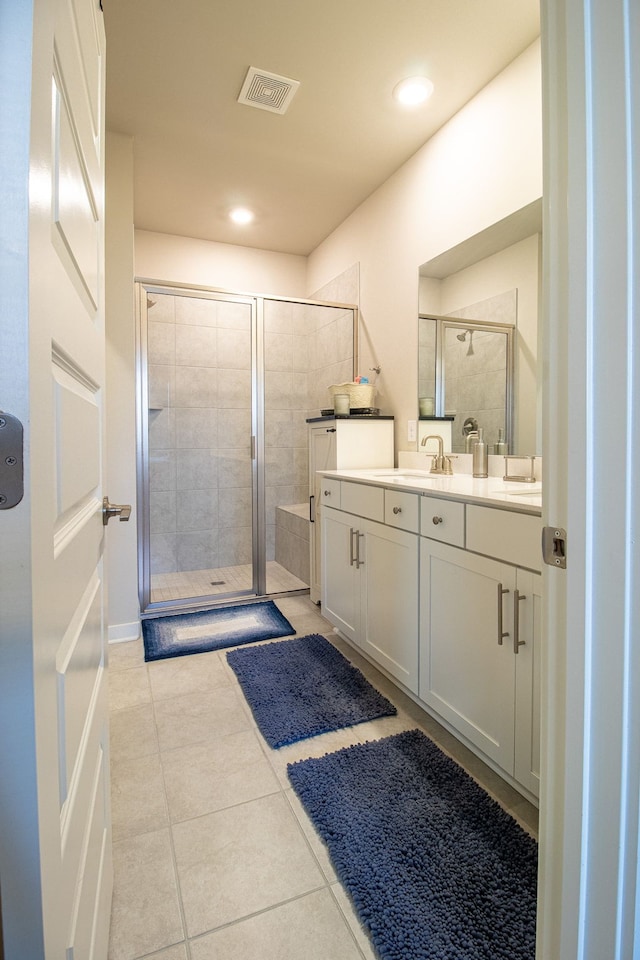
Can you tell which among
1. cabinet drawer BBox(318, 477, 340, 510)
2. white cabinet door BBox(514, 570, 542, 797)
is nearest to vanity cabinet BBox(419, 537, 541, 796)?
white cabinet door BBox(514, 570, 542, 797)

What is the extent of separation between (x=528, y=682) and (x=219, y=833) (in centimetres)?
94

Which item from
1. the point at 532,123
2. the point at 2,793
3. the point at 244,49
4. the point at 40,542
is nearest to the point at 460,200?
the point at 532,123

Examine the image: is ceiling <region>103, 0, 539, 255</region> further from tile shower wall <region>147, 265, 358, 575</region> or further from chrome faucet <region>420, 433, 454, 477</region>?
chrome faucet <region>420, 433, 454, 477</region>

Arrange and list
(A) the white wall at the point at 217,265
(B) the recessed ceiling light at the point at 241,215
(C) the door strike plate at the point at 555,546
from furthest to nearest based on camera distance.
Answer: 1. (A) the white wall at the point at 217,265
2. (B) the recessed ceiling light at the point at 241,215
3. (C) the door strike plate at the point at 555,546

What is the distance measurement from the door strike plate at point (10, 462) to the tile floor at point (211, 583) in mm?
2842

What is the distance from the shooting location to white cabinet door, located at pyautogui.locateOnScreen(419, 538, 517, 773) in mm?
1354

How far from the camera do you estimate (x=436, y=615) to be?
5.42 feet

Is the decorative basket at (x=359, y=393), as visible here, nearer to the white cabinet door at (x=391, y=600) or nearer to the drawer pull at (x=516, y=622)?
the white cabinet door at (x=391, y=600)

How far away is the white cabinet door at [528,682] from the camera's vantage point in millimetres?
1244

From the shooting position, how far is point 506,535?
135 cm

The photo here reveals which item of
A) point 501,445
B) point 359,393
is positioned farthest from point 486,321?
point 359,393

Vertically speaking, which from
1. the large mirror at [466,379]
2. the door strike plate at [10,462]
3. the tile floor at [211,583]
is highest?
the large mirror at [466,379]

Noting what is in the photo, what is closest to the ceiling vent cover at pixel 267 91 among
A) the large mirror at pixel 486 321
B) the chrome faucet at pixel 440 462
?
the large mirror at pixel 486 321

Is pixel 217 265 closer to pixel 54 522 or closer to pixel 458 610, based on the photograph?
pixel 458 610
